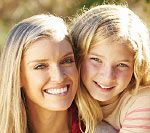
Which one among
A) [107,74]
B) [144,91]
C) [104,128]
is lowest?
[104,128]

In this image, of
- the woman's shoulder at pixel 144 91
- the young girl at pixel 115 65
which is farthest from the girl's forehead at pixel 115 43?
the woman's shoulder at pixel 144 91

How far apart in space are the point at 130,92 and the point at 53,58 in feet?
1.93

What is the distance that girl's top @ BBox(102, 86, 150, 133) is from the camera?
3.12m

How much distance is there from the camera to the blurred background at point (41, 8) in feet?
18.9

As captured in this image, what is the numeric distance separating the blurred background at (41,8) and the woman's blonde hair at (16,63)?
2595mm

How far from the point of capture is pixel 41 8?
5.96 meters

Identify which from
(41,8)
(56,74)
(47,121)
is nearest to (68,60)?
(56,74)

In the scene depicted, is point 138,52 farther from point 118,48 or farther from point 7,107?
point 7,107

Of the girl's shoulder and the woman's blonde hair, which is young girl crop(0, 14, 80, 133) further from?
the girl's shoulder

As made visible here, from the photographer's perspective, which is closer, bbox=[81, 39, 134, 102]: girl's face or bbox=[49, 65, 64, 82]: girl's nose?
bbox=[49, 65, 64, 82]: girl's nose

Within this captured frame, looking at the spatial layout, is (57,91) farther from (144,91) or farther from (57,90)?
(144,91)

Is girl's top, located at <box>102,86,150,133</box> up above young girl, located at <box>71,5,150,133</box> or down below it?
below

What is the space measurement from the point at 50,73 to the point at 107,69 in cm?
34

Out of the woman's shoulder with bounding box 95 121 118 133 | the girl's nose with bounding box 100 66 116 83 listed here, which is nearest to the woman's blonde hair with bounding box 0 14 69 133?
the girl's nose with bounding box 100 66 116 83
